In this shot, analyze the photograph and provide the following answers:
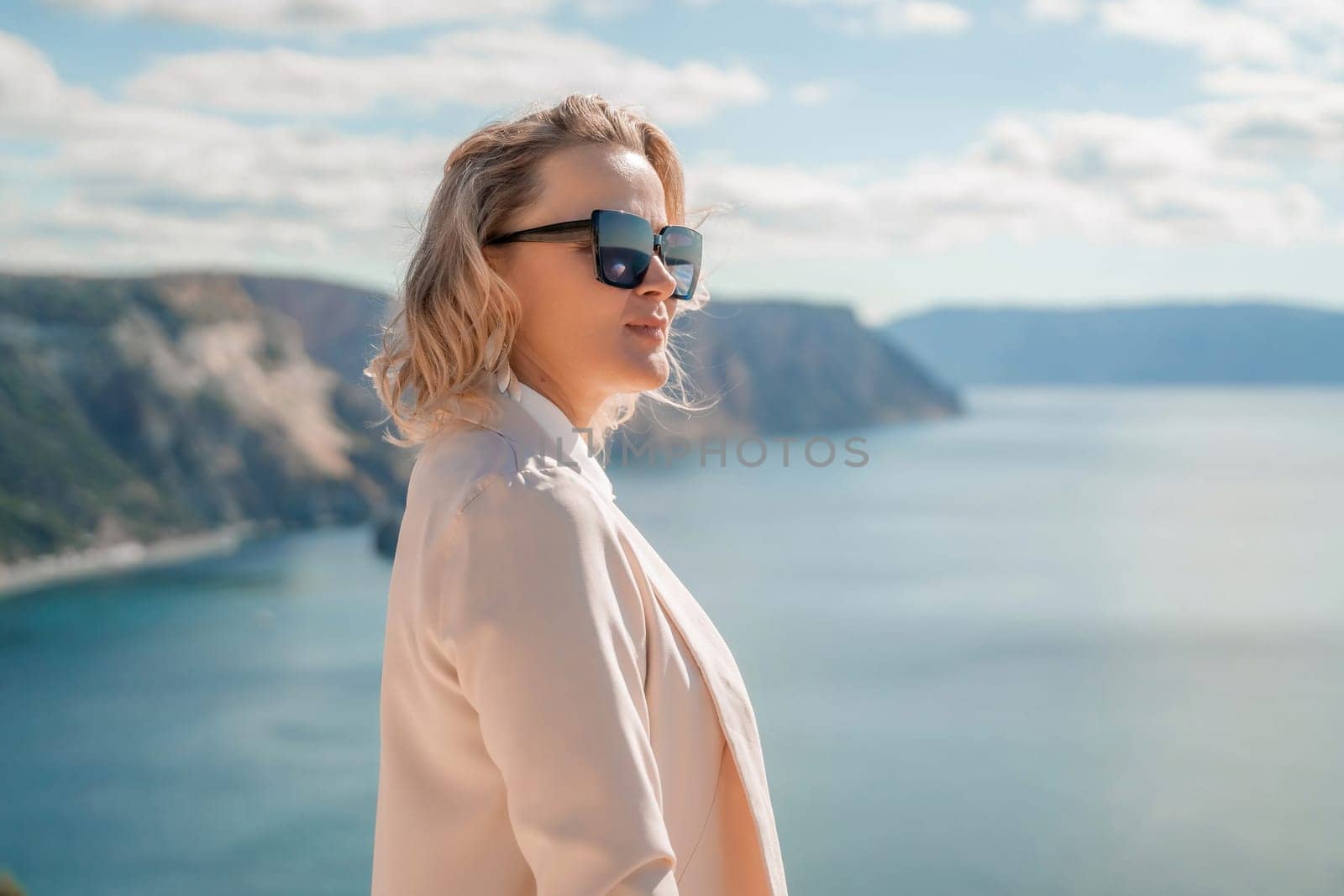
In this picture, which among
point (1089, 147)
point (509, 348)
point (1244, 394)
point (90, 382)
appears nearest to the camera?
point (509, 348)

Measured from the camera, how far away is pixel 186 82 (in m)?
91.5

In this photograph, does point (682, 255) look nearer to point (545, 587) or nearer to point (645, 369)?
point (645, 369)

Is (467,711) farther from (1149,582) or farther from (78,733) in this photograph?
(1149,582)

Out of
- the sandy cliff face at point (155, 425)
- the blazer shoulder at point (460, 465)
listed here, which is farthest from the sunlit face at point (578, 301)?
the sandy cliff face at point (155, 425)

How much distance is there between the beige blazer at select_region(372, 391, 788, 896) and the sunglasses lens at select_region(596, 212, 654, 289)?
0.15 metres

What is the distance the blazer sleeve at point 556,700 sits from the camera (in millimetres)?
1015

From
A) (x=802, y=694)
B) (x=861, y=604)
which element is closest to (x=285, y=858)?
(x=802, y=694)

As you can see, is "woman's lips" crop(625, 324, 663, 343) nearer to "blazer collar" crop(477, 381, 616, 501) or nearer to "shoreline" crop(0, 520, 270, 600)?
"blazer collar" crop(477, 381, 616, 501)

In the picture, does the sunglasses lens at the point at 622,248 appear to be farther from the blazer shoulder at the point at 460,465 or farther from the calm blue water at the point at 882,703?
the calm blue water at the point at 882,703

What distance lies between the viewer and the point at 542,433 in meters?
1.21

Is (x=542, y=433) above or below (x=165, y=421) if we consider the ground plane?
above

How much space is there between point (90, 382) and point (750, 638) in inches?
1497

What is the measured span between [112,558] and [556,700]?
5460cm

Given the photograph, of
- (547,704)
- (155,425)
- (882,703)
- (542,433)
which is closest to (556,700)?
(547,704)
